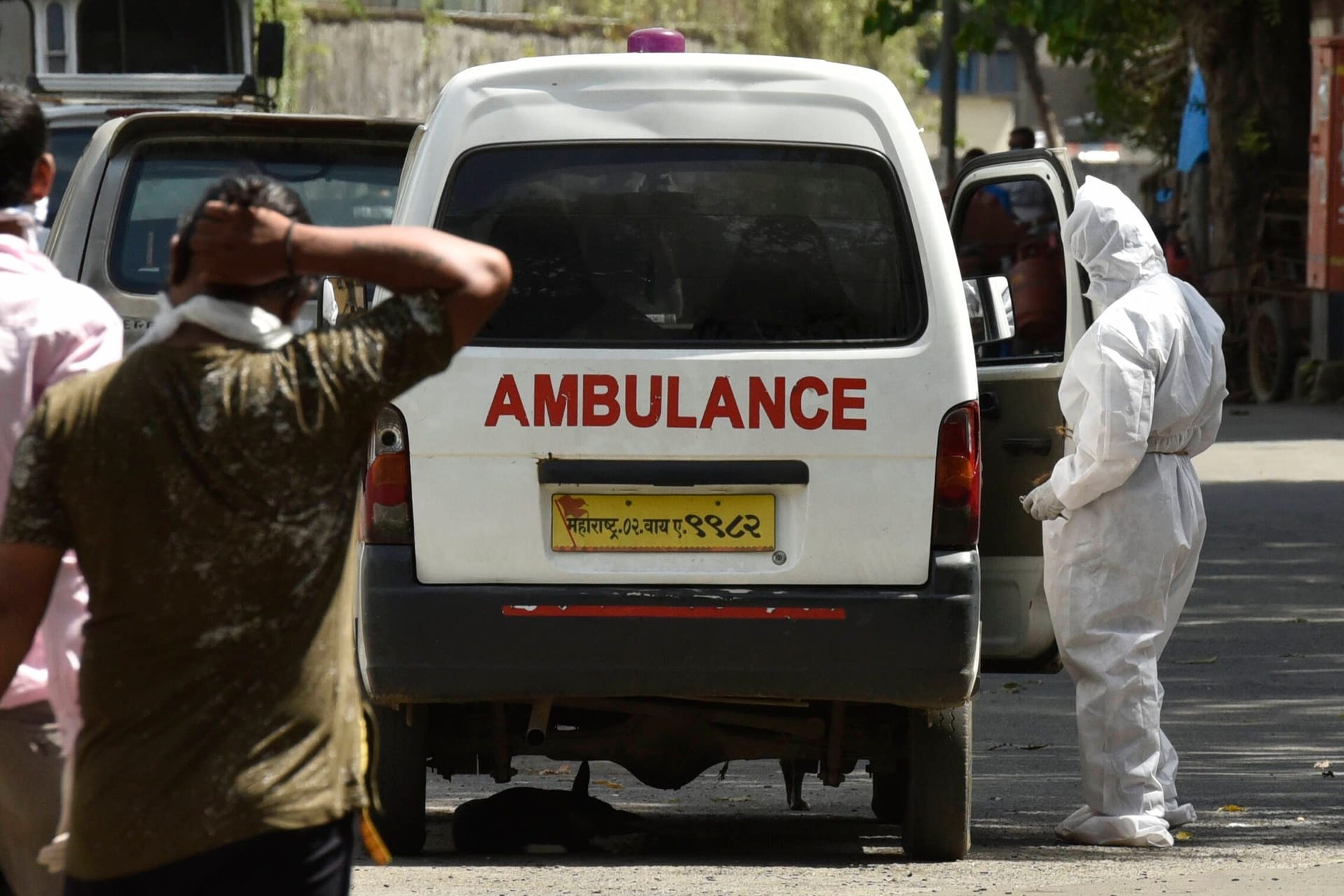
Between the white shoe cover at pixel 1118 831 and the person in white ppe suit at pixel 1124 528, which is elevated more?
the person in white ppe suit at pixel 1124 528

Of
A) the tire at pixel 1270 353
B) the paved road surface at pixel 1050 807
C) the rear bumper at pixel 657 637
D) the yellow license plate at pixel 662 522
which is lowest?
the tire at pixel 1270 353

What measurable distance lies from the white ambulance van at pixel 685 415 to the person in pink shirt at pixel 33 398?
2017mm

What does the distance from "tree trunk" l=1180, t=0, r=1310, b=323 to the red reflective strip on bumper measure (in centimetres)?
1802

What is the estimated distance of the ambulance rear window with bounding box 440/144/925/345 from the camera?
570cm

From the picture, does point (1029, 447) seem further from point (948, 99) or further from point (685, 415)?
point (948, 99)

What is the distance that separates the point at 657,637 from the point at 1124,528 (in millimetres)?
1475

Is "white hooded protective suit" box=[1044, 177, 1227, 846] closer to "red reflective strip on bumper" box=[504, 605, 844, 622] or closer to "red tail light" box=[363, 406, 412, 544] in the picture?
"red reflective strip on bumper" box=[504, 605, 844, 622]

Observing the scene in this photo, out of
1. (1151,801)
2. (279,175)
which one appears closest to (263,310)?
(1151,801)

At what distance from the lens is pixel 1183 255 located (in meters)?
25.1

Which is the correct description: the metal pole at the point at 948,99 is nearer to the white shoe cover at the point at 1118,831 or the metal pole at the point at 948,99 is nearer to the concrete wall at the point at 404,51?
the concrete wall at the point at 404,51

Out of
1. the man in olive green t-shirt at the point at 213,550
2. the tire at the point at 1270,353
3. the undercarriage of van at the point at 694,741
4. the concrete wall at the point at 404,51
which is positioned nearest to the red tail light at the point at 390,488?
the undercarriage of van at the point at 694,741

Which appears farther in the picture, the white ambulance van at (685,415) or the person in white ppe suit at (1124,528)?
the person in white ppe suit at (1124,528)

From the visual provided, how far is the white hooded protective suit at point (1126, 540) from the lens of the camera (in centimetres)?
635

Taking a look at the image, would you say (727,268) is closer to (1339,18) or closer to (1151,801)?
(1151,801)
